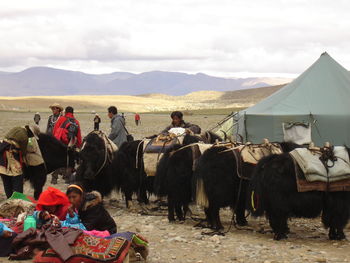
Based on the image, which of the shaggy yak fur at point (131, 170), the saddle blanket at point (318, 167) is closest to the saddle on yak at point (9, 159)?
the shaggy yak fur at point (131, 170)

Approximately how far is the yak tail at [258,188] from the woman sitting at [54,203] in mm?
2001

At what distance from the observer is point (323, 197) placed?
19.7 feet

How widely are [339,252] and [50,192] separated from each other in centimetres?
278

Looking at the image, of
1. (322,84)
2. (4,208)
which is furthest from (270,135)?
(4,208)

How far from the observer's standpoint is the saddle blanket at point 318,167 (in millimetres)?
5840

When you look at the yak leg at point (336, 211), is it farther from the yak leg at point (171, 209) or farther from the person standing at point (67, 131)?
the person standing at point (67, 131)

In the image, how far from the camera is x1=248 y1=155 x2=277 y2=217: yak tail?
239 inches

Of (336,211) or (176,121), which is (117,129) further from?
(336,211)

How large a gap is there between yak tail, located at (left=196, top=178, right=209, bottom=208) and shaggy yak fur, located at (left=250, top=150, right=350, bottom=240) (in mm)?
634

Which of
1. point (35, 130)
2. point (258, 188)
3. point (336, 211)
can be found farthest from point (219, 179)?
point (35, 130)

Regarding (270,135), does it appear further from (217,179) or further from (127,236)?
(127,236)

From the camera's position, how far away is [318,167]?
5883mm

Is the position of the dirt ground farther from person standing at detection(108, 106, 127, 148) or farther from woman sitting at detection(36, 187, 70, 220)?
person standing at detection(108, 106, 127, 148)

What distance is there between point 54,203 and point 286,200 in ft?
7.62
